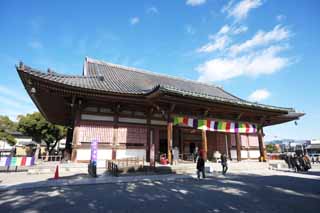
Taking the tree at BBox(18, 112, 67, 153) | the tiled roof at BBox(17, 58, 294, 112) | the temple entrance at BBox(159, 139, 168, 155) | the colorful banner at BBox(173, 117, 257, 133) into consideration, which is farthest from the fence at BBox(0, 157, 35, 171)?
the tree at BBox(18, 112, 67, 153)

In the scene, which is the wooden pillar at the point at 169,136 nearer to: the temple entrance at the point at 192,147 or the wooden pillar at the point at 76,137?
the wooden pillar at the point at 76,137

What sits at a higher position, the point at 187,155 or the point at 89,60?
the point at 89,60

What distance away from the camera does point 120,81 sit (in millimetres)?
14531

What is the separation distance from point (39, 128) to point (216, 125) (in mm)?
28099

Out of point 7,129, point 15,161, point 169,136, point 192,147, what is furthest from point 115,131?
point 7,129

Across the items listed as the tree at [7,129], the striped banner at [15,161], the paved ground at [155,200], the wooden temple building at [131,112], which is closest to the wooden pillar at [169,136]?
the wooden temple building at [131,112]

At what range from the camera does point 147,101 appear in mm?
11914

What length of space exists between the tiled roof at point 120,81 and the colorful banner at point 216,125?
5.59 ft

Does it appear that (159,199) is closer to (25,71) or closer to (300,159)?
(25,71)

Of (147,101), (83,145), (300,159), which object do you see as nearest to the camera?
(83,145)

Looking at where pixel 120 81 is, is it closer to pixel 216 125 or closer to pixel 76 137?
pixel 76 137

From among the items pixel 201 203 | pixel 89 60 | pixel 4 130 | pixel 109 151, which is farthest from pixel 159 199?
pixel 4 130

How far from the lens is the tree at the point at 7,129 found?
32513 mm

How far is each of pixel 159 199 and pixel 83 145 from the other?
24.0ft
